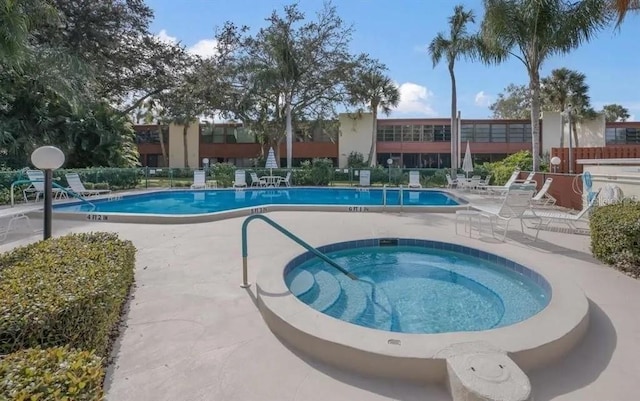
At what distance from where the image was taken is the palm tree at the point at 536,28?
1138cm

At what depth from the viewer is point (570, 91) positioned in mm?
27438

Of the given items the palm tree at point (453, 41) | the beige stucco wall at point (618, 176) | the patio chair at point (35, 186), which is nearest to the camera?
the beige stucco wall at point (618, 176)

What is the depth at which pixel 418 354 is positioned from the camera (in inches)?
98.3

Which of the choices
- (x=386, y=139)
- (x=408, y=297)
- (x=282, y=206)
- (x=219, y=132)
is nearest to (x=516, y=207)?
(x=408, y=297)

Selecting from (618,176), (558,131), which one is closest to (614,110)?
(558,131)

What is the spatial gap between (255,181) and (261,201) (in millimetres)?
4690

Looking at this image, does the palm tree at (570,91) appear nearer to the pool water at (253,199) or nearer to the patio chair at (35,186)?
the pool water at (253,199)

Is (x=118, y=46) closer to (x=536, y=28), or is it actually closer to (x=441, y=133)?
(x=536, y=28)

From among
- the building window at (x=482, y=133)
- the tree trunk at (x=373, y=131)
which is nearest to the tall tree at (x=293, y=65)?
the tree trunk at (x=373, y=131)

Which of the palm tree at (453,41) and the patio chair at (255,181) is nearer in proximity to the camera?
the patio chair at (255,181)

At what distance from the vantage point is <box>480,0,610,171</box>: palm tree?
1138 cm

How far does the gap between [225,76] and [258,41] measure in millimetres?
2956

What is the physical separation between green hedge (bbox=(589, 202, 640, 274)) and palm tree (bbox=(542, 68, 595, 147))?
83.3ft

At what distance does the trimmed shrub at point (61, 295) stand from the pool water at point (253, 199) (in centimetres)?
850
